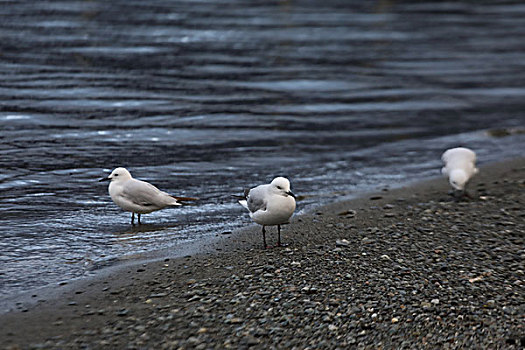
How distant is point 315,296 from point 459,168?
4.17 metres

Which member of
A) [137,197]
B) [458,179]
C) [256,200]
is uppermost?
[256,200]

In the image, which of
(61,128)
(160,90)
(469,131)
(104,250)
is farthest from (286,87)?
(104,250)

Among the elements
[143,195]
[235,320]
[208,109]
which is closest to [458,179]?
[143,195]

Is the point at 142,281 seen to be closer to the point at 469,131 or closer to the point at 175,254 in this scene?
the point at 175,254

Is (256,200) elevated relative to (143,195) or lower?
elevated

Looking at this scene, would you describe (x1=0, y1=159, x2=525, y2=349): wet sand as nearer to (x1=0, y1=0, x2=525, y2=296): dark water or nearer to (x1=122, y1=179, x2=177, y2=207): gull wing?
(x1=0, y1=0, x2=525, y2=296): dark water

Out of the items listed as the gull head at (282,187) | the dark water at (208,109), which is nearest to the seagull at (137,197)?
the dark water at (208,109)

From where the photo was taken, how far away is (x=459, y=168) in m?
9.06

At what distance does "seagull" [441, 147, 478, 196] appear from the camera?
8.82 meters

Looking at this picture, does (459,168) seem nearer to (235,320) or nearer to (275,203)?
(275,203)

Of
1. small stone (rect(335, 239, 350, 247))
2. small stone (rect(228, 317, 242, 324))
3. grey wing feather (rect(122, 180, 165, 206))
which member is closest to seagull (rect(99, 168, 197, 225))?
grey wing feather (rect(122, 180, 165, 206))

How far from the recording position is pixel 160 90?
15.1 meters

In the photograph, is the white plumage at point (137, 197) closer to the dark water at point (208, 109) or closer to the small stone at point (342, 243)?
the dark water at point (208, 109)

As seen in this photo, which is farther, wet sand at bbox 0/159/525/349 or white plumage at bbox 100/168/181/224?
white plumage at bbox 100/168/181/224
